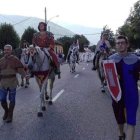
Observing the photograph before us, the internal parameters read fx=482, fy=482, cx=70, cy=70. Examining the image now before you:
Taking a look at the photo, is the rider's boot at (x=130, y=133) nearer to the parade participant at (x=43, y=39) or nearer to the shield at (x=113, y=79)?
the shield at (x=113, y=79)

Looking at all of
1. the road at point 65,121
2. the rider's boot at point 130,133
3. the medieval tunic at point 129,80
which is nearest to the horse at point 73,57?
the road at point 65,121

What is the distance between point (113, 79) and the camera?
290 inches

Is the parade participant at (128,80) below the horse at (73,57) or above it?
above

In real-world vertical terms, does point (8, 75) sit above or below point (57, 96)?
above

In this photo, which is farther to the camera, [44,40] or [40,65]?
[44,40]

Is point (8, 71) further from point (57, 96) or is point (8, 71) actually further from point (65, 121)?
point (57, 96)

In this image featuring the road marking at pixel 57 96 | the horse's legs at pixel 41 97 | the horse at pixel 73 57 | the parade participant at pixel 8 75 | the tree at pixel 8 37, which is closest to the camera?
the parade participant at pixel 8 75

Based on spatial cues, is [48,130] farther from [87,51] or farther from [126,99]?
[87,51]

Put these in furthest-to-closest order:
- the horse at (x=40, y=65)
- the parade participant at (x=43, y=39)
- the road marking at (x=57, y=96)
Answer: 1. the road marking at (x=57, y=96)
2. the parade participant at (x=43, y=39)
3. the horse at (x=40, y=65)

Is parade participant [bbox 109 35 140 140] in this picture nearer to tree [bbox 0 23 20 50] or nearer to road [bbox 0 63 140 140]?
road [bbox 0 63 140 140]

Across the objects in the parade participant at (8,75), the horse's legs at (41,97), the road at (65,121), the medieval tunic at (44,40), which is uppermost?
the medieval tunic at (44,40)

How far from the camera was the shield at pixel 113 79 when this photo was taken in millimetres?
7297

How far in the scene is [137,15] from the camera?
109 meters

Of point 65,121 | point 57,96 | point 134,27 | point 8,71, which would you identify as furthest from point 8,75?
point 134,27
